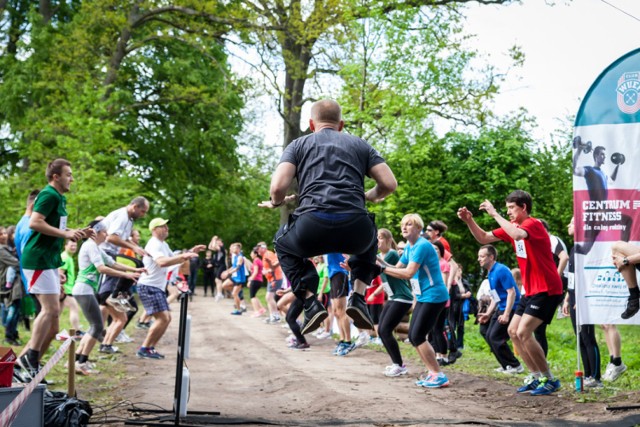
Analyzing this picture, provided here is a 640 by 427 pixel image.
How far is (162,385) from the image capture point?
9.82 m

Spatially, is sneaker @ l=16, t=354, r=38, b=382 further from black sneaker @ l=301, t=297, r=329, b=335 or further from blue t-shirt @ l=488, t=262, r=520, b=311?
blue t-shirt @ l=488, t=262, r=520, b=311

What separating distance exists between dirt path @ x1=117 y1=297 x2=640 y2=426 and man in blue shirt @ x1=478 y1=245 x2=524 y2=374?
67 centimetres

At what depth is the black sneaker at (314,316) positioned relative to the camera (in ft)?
20.6

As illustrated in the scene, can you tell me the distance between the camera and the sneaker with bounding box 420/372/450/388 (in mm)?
9859

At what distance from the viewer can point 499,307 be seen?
11031 millimetres

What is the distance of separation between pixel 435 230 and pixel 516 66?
18.0 metres

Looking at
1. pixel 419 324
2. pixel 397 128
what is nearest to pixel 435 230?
pixel 419 324

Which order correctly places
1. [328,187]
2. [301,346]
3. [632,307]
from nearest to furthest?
1. [328,187]
2. [632,307]
3. [301,346]

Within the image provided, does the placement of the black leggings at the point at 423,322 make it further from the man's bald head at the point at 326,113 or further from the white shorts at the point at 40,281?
the man's bald head at the point at 326,113

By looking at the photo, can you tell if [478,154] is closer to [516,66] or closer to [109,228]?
[516,66]

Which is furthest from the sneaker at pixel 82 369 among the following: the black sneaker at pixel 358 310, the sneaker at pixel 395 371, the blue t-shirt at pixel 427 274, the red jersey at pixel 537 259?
the red jersey at pixel 537 259

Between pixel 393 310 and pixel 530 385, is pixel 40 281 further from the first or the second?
pixel 530 385

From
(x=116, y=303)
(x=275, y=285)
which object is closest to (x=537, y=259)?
(x=116, y=303)

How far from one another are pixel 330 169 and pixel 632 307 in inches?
158
